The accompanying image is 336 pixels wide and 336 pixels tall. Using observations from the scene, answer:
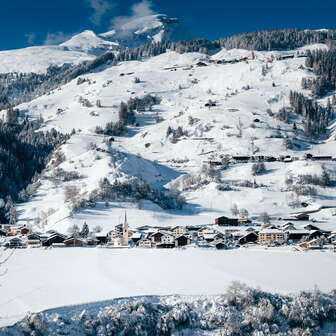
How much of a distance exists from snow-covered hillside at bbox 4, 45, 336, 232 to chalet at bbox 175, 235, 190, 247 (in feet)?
46.7

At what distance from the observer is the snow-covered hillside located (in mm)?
82625

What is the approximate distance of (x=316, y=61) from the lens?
162 metres

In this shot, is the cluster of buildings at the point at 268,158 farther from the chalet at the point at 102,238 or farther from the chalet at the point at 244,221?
the chalet at the point at 102,238

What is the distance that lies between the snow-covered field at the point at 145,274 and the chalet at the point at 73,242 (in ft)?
34.9

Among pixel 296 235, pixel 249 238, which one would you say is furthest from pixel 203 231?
pixel 296 235

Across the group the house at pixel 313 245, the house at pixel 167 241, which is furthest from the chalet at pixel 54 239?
the house at pixel 313 245

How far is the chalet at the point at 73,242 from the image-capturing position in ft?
198

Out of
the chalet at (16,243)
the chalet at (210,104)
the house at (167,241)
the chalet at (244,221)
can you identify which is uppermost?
the chalet at (210,104)

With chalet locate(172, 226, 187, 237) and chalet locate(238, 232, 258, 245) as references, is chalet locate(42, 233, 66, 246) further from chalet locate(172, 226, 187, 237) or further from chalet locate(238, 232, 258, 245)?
chalet locate(238, 232, 258, 245)

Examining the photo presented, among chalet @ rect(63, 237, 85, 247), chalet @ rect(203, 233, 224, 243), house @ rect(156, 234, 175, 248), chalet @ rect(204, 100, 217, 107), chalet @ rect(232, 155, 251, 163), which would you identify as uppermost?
chalet @ rect(204, 100, 217, 107)

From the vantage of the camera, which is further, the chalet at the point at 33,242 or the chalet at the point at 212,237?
the chalet at the point at 33,242

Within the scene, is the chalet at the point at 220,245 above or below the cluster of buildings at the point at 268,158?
below

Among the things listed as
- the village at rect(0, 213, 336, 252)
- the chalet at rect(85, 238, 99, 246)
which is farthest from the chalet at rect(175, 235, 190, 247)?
the chalet at rect(85, 238, 99, 246)

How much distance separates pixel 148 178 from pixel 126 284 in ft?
223
